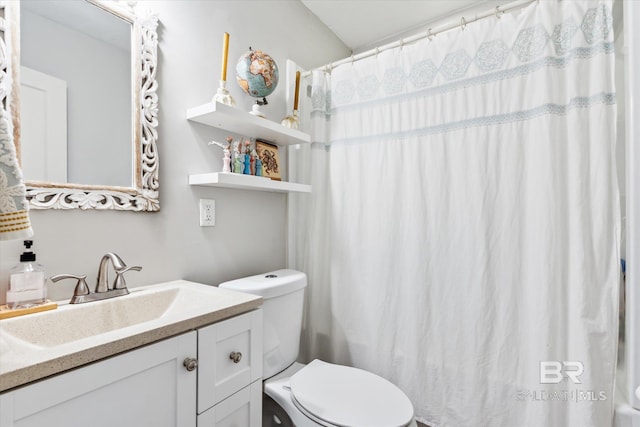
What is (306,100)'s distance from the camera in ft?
6.30

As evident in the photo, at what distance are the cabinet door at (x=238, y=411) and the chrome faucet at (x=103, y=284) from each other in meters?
0.47

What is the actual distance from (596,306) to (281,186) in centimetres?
136

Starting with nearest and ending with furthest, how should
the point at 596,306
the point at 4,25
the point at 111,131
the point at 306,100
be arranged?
the point at 4,25 < the point at 111,131 < the point at 596,306 < the point at 306,100

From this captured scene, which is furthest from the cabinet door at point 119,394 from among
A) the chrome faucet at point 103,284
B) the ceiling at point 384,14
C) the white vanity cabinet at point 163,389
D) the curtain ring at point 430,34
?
the ceiling at point 384,14

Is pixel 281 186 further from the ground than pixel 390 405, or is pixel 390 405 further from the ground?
pixel 281 186

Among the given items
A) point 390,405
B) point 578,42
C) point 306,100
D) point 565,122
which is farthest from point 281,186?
point 578,42

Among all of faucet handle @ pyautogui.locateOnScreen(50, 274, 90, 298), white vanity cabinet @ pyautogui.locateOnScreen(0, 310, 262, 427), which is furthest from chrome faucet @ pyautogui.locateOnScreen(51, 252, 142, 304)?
white vanity cabinet @ pyautogui.locateOnScreen(0, 310, 262, 427)

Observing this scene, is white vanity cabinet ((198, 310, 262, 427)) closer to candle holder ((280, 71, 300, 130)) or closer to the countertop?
the countertop

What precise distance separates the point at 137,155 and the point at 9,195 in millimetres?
576

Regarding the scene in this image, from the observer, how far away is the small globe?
1.43 m

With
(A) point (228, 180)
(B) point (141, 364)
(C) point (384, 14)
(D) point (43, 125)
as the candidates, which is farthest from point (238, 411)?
(C) point (384, 14)

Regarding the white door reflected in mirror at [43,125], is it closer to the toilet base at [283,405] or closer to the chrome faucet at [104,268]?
the chrome faucet at [104,268]

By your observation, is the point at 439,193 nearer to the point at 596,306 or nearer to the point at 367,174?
the point at 367,174

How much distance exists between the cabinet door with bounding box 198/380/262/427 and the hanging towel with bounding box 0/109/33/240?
2.03ft
